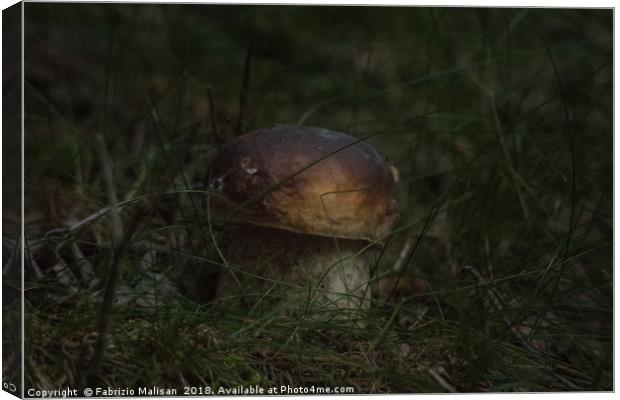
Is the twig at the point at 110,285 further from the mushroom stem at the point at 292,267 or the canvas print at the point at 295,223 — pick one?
the mushroom stem at the point at 292,267

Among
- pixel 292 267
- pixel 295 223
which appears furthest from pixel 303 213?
pixel 292 267

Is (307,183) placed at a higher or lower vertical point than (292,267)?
higher

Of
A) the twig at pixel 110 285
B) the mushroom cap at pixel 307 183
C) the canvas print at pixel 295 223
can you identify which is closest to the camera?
the twig at pixel 110 285

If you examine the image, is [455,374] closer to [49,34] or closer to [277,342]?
[277,342]

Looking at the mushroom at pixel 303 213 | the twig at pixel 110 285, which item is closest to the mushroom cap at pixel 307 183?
the mushroom at pixel 303 213

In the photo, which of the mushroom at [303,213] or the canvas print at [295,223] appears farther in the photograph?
the mushroom at [303,213]

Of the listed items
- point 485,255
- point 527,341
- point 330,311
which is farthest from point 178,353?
point 485,255

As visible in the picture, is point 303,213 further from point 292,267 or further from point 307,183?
point 292,267

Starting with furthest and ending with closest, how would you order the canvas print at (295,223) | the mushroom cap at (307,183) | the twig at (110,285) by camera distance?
the mushroom cap at (307,183) → the canvas print at (295,223) → the twig at (110,285)
